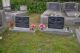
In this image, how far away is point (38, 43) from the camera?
5.97m

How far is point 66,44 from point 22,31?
1.94 metres

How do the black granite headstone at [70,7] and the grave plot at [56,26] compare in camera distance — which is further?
the black granite headstone at [70,7]

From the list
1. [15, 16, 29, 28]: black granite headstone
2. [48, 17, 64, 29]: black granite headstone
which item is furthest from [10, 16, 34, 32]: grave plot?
[48, 17, 64, 29]: black granite headstone

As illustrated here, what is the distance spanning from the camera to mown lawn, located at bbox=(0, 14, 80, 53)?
17.7 ft

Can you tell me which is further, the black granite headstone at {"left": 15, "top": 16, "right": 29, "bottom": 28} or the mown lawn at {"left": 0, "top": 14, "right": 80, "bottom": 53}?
the black granite headstone at {"left": 15, "top": 16, "right": 29, "bottom": 28}

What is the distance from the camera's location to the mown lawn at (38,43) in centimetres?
540

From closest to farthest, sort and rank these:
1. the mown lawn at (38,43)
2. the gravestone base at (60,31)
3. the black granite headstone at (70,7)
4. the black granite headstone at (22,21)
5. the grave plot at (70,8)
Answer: the mown lawn at (38,43)
the gravestone base at (60,31)
the black granite headstone at (22,21)
the grave plot at (70,8)
the black granite headstone at (70,7)

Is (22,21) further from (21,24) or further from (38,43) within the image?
(38,43)

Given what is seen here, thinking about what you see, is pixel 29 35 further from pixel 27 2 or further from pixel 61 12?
pixel 27 2

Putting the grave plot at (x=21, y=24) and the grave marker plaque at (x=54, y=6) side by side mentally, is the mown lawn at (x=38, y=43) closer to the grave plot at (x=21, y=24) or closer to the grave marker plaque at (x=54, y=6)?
the grave plot at (x=21, y=24)

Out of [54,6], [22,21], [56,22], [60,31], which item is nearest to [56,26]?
[56,22]

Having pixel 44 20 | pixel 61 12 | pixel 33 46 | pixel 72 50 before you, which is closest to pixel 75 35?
pixel 72 50

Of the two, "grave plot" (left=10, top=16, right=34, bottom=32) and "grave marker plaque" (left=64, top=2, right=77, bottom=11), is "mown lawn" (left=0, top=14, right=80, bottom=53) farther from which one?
"grave marker plaque" (left=64, top=2, right=77, bottom=11)

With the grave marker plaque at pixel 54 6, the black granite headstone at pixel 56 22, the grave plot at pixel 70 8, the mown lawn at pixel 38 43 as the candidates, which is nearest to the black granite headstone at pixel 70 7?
the grave plot at pixel 70 8
